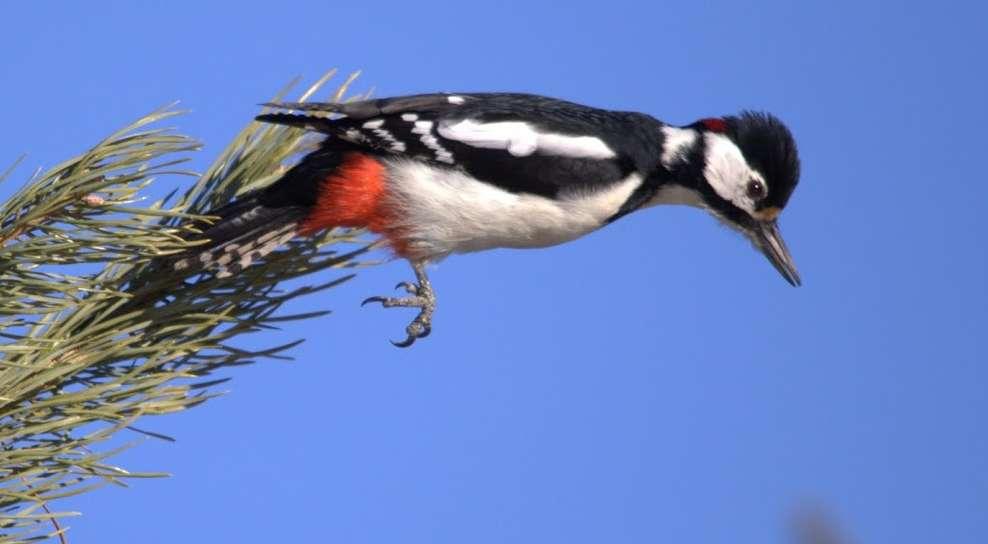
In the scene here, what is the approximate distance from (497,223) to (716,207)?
32.9 inches

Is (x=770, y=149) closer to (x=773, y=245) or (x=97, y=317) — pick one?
(x=773, y=245)

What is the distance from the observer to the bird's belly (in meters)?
3.16

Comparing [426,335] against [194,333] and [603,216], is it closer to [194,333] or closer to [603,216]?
[603,216]

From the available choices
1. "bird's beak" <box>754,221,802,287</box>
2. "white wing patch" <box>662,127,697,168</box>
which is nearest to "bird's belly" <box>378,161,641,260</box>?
"white wing patch" <box>662,127,697,168</box>

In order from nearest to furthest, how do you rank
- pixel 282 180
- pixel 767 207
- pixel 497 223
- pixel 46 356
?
pixel 46 356
pixel 282 180
pixel 497 223
pixel 767 207

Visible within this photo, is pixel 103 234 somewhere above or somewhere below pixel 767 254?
below

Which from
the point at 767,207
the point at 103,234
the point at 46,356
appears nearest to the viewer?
the point at 46,356

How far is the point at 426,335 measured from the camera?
3.43 meters

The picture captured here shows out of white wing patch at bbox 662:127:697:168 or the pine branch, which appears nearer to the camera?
the pine branch

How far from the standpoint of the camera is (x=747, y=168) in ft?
11.7

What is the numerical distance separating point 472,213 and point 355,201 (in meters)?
0.31

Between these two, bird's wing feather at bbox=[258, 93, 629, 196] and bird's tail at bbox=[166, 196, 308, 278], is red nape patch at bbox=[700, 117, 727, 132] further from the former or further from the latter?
bird's tail at bbox=[166, 196, 308, 278]

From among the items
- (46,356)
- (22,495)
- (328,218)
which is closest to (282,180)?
(328,218)

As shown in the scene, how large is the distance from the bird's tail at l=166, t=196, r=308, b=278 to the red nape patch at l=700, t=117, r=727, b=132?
130 centimetres
